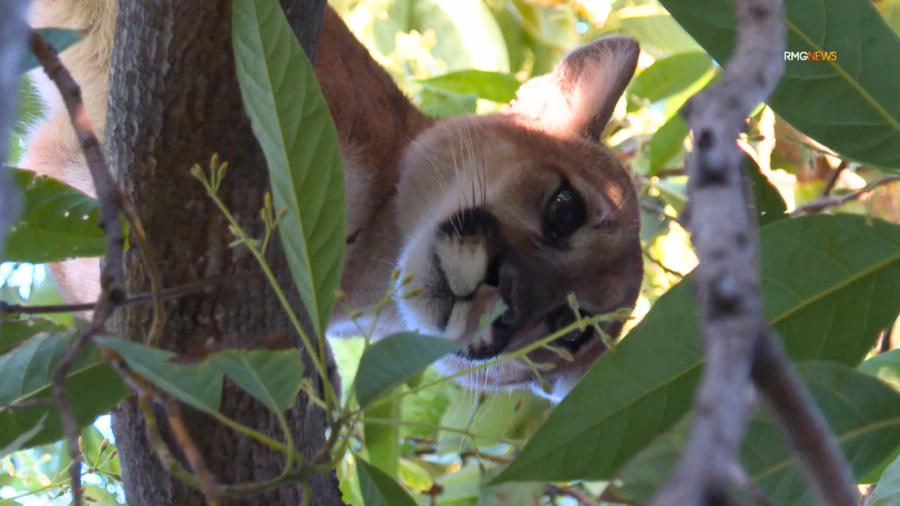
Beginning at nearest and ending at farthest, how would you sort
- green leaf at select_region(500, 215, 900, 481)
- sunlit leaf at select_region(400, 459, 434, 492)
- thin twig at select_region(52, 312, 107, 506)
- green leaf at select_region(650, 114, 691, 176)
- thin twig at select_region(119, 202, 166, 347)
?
thin twig at select_region(52, 312, 107, 506), thin twig at select_region(119, 202, 166, 347), green leaf at select_region(500, 215, 900, 481), green leaf at select_region(650, 114, 691, 176), sunlit leaf at select_region(400, 459, 434, 492)

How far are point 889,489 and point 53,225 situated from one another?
114 cm

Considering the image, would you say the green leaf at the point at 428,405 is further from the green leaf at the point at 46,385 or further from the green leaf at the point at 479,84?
the green leaf at the point at 46,385

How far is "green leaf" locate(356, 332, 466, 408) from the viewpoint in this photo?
0.79 meters

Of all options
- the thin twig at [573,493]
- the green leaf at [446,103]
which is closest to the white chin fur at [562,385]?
the thin twig at [573,493]

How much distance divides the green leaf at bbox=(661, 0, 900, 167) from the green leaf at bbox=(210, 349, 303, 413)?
2.06 ft

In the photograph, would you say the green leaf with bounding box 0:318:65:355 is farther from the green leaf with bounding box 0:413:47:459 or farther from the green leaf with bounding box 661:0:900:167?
the green leaf with bounding box 661:0:900:167

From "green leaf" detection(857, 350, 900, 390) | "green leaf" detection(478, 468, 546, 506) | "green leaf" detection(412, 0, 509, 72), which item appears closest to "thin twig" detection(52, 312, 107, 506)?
"green leaf" detection(478, 468, 546, 506)

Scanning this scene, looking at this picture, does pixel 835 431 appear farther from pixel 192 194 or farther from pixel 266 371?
pixel 192 194

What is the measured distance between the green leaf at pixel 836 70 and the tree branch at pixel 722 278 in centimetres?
59

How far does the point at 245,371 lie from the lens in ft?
2.57

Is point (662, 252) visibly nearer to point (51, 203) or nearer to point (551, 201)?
point (551, 201)

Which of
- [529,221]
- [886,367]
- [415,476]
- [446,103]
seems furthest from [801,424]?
[446,103]

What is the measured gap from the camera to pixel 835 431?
3.10ft

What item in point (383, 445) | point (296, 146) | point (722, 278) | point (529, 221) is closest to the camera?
point (722, 278)
